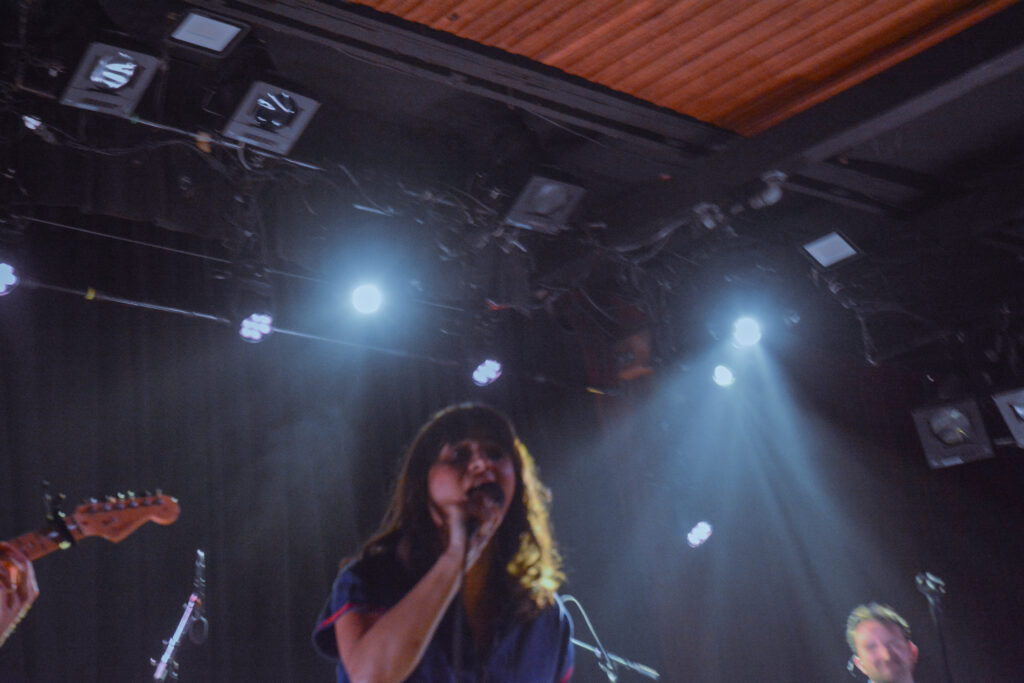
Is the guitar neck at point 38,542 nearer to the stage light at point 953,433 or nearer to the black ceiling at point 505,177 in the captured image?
the black ceiling at point 505,177

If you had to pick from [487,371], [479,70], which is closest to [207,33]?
[479,70]

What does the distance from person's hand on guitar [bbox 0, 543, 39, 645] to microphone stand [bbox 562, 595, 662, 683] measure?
2245mm

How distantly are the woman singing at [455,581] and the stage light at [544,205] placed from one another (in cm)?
108

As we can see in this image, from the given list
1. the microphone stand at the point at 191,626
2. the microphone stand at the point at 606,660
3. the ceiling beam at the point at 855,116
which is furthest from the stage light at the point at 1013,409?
the microphone stand at the point at 191,626

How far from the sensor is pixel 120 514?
11.7ft

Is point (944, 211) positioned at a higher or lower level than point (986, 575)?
higher

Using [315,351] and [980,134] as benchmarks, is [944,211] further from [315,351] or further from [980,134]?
[315,351]

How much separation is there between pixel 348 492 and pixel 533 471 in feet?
3.00

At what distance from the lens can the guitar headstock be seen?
350 centimetres

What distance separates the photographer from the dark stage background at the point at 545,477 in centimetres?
368

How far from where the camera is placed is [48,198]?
3328 mm

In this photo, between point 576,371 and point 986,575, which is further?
point 986,575

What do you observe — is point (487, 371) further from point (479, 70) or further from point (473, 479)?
point (479, 70)

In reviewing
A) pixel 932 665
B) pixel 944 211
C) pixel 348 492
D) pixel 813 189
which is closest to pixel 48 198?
pixel 348 492
